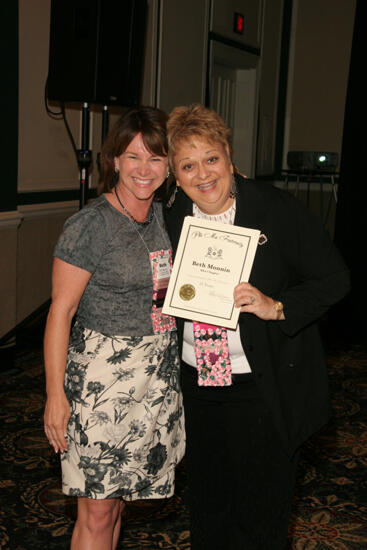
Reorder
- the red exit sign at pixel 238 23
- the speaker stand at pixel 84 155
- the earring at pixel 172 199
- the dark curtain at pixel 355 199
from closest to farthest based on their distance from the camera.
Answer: the earring at pixel 172 199, the speaker stand at pixel 84 155, the dark curtain at pixel 355 199, the red exit sign at pixel 238 23

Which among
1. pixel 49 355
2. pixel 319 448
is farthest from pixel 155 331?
pixel 319 448

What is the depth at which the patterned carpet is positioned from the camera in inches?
101

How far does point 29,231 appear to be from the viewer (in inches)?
194

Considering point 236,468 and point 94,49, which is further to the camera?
point 94,49

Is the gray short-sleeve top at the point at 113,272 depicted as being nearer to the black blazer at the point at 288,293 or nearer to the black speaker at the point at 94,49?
the black blazer at the point at 288,293

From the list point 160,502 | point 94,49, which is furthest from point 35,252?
point 160,502

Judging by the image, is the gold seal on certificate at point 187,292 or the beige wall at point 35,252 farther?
the beige wall at point 35,252

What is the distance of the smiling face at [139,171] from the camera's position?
75.1 inches

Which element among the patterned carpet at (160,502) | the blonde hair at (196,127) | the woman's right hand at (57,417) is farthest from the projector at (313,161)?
the woman's right hand at (57,417)

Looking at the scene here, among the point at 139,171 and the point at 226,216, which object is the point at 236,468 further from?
the point at 139,171

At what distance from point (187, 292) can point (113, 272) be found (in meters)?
0.23

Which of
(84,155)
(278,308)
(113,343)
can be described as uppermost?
(84,155)

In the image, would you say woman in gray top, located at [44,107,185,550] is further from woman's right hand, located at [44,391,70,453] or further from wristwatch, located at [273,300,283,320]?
wristwatch, located at [273,300,283,320]

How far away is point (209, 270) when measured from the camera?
1755 mm
